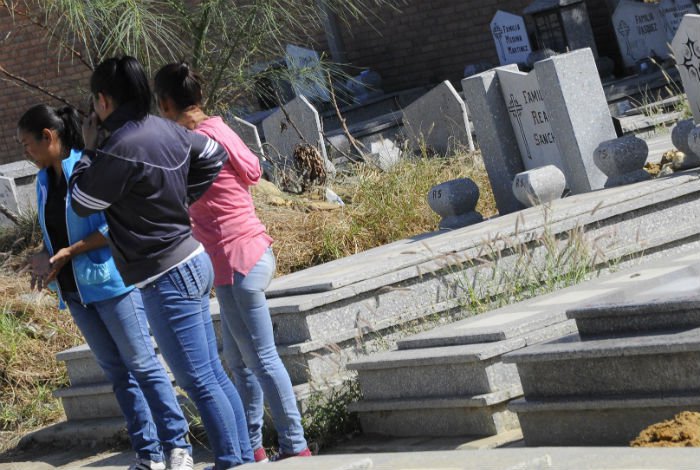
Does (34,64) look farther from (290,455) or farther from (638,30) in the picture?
(290,455)

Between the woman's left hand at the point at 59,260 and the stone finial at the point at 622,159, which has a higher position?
the woman's left hand at the point at 59,260

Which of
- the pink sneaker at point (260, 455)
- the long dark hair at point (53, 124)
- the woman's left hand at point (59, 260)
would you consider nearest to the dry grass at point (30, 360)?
A: the woman's left hand at point (59, 260)

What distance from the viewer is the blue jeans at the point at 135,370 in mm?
4949

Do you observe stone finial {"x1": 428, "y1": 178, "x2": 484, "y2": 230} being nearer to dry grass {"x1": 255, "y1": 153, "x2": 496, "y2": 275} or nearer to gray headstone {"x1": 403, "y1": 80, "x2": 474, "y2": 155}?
dry grass {"x1": 255, "y1": 153, "x2": 496, "y2": 275}

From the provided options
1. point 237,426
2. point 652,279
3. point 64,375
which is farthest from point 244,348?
point 64,375

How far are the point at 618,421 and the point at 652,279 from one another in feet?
2.48

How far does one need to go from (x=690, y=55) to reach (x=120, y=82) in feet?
15.5

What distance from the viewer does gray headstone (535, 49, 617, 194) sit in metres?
7.83

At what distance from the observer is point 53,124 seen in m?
5.34

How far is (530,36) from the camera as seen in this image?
49.8 feet

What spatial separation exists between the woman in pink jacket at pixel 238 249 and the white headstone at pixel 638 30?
33.5ft

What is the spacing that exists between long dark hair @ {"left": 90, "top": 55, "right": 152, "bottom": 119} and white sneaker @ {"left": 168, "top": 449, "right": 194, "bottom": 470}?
138cm

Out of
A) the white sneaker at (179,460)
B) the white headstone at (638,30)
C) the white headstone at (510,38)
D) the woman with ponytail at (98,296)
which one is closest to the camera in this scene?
the white sneaker at (179,460)

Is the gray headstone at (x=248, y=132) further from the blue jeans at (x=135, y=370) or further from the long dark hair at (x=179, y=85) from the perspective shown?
the long dark hair at (x=179, y=85)
